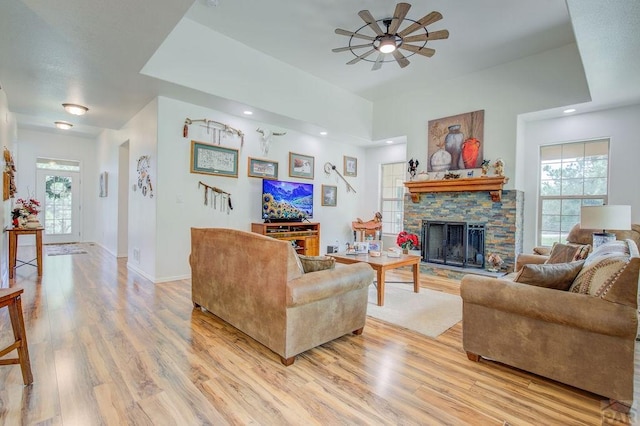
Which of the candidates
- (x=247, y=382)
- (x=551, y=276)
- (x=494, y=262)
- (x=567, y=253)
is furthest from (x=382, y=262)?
(x=494, y=262)

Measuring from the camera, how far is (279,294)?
213 centimetres

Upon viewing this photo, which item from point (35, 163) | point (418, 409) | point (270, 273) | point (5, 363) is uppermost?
point (35, 163)

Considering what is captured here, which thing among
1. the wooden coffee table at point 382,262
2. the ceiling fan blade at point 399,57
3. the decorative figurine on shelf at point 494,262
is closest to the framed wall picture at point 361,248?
the wooden coffee table at point 382,262

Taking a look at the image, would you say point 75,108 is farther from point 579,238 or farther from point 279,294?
point 579,238

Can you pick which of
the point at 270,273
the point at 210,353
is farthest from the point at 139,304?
the point at 270,273

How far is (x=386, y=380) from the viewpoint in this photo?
2.02m

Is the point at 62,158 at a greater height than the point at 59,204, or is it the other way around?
the point at 62,158

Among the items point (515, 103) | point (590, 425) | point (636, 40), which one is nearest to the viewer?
point (590, 425)

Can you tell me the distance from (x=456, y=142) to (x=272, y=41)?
3531 millimetres

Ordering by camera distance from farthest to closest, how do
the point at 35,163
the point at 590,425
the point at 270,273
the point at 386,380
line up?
the point at 35,163
the point at 270,273
the point at 386,380
the point at 590,425

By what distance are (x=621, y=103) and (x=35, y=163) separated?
462 inches

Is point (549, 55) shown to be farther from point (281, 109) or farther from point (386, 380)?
point (386, 380)

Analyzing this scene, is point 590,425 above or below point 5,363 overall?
below

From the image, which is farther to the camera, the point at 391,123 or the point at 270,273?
the point at 391,123
